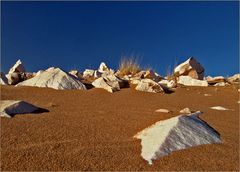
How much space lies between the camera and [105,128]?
112 inches

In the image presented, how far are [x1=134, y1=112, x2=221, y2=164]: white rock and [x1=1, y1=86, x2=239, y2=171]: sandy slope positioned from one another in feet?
0.19

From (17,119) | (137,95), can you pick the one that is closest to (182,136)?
(17,119)

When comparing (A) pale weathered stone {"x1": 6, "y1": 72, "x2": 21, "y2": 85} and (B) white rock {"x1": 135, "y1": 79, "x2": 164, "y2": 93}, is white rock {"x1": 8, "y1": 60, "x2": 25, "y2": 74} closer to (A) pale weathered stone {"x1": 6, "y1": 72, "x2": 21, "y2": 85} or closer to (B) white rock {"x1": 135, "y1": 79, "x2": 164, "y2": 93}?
(A) pale weathered stone {"x1": 6, "y1": 72, "x2": 21, "y2": 85}

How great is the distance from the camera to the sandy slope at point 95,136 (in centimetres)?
210

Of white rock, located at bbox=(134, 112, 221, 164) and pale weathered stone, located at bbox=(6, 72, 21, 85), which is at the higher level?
pale weathered stone, located at bbox=(6, 72, 21, 85)

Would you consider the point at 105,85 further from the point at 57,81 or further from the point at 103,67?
the point at 103,67

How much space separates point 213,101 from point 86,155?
323 cm

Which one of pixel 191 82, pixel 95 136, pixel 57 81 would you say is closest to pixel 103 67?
pixel 191 82

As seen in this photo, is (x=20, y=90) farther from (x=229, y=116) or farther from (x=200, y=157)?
(x=200, y=157)

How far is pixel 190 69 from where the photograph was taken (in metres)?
8.07

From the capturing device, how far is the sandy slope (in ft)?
6.88

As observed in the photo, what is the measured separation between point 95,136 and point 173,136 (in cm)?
58

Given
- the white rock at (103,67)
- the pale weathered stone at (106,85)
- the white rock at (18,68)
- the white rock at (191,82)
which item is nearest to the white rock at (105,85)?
the pale weathered stone at (106,85)

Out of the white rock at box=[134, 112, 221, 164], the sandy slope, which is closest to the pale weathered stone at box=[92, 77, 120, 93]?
the sandy slope
